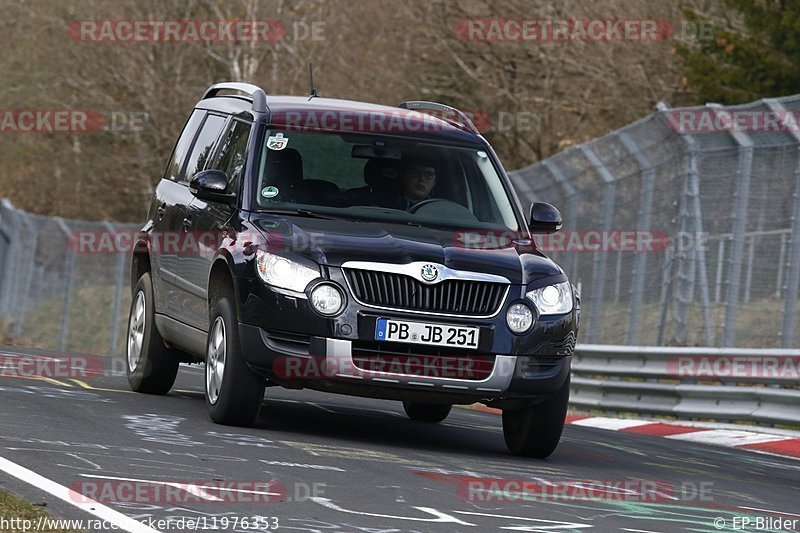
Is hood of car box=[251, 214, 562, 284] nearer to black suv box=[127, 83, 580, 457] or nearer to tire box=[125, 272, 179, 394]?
black suv box=[127, 83, 580, 457]

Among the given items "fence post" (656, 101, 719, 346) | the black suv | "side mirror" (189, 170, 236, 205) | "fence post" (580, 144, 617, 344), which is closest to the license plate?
the black suv

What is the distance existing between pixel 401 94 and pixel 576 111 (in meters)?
4.93

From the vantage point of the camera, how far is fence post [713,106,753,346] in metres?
15.3

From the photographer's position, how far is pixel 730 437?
14.2 metres

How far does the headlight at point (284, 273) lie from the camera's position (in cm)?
944

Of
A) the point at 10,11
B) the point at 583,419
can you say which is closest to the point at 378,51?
the point at 10,11

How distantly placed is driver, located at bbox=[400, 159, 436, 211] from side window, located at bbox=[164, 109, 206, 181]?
2013 mm

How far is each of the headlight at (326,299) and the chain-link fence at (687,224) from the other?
595 cm

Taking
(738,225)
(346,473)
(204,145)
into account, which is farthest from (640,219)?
(346,473)

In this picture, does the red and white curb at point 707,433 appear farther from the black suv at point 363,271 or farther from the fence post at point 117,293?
the fence post at point 117,293

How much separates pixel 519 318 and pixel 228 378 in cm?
163

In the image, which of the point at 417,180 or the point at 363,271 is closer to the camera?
the point at 363,271

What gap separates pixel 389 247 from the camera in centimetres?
962

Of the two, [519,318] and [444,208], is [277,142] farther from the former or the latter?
[519,318]
